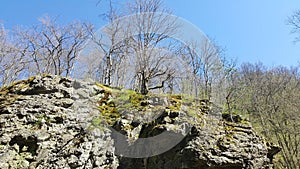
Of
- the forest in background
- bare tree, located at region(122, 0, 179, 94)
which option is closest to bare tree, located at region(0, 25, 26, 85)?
the forest in background

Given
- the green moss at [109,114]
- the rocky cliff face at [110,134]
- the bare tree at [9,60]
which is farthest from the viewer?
the bare tree at [9,60]

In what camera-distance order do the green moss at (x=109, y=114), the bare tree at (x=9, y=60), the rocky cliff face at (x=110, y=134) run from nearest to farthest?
the rocky cliff face at (x=110, y=134), the green moss at (x=109, y=114), the bare tree at (x=9, y=60)

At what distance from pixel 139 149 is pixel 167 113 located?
134 cm

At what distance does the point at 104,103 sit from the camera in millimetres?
7930

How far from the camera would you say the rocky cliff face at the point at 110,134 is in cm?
562

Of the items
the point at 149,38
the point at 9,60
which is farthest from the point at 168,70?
the point at 9,60

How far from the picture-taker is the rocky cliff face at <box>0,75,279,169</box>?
5617mm

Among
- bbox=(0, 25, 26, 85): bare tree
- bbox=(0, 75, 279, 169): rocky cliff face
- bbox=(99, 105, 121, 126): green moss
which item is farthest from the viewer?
bbox=(0, 25, 26, 85): bare tree

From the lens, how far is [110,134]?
6477 millimetres

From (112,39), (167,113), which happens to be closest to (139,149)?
(167,113)

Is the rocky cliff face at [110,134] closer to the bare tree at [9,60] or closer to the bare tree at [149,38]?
the bare tree at [149,38]

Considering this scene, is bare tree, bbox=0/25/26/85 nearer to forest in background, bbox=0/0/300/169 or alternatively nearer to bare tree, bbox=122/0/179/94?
forest in background, bbox=0/0/300/169

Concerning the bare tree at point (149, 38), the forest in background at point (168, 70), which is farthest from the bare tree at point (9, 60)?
the bare tree at point (149, 38)

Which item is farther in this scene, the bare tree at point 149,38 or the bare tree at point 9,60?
the bare tree at point 9,60
